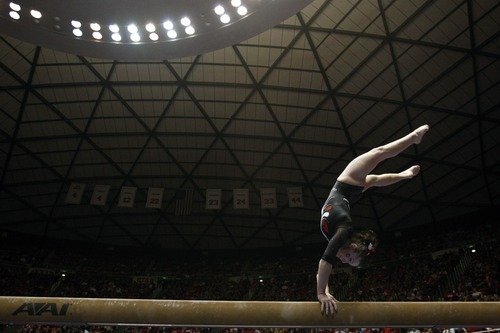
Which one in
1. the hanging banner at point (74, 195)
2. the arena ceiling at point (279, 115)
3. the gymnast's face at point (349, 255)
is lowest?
the gymnast's face at point (349, 255)

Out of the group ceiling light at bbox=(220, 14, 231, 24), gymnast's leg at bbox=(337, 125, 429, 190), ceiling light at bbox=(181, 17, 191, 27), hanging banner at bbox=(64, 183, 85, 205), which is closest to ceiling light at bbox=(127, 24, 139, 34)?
ceiling light at bbox=(181, 17, 191, 27)

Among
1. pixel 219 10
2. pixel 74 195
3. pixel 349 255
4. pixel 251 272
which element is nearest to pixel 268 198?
pixel 74 195

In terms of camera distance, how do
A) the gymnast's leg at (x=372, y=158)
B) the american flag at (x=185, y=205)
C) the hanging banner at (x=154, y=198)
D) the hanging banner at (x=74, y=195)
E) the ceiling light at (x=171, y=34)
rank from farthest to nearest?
the american flag at (x=185, y=205)
the hanging banner at (x=154, y=198)
the hanging banner at (x=74, y=195)
the ceiling light at (x=171, y=34)
the gymnast's leg at (x=372, y=158)

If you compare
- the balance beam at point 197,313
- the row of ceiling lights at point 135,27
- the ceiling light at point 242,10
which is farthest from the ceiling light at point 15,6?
the balance beam at point 197,313

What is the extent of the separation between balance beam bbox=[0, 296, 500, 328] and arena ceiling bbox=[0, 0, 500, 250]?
11946 mm

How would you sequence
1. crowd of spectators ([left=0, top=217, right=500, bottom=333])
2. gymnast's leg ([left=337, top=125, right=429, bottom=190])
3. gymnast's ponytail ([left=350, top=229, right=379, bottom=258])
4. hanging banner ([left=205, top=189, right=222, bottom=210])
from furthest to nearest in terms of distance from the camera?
hanging banner ([left=205, top=189, right=222, bottom=210]) → crowd of spectators ([left=0, top=217, right=500, bottom=333]) → gymnast's leg ([left=337, top=125, right=429, bottom=190]) → gymnast's ponytail ([left=350, top=229, right=379, bottom=258])

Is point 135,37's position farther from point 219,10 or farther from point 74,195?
point 74,195

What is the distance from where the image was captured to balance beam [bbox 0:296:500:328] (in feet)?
14.7

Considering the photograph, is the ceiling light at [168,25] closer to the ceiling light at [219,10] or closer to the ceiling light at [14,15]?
the ceiling light at [219,10]

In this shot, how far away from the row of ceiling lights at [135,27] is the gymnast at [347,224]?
6.80 m

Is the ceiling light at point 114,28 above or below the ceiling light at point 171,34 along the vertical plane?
below

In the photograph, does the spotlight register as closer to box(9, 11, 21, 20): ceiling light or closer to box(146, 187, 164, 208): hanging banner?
box(9, 11, 21, 20): ceiling light

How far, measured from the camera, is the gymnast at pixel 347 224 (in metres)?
4.40

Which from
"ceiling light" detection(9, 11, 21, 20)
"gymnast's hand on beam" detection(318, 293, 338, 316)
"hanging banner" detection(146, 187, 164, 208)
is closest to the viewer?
"gymnast's hand on beam" detection(318, 293, 338, 316)
